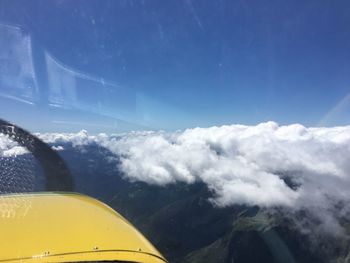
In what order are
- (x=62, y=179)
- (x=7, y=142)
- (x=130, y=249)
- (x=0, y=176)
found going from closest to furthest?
(x=130, y=249)
(x=0, y=176)
(x=7, y=142)
(x=62, y=179)

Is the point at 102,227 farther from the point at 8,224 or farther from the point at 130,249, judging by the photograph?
the point at 8,224

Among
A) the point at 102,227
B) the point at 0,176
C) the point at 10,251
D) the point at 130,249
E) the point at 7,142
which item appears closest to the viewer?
the point at 10,251

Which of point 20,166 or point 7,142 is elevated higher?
point 7,142

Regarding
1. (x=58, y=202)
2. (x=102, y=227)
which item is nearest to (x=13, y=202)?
(x=58, y=202)

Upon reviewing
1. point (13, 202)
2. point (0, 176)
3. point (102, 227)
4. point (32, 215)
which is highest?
point (0, 176)

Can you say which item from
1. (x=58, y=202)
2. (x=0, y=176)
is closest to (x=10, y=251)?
(x=58, y=202)

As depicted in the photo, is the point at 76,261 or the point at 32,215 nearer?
the point at 76,261
